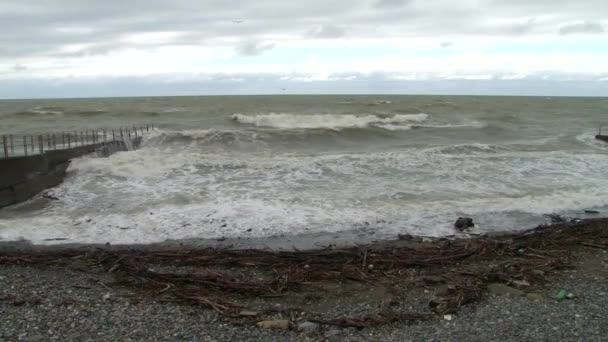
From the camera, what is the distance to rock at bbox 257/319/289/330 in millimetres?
4824

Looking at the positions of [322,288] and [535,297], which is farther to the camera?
[322,288]

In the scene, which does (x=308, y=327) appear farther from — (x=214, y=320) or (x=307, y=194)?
(x=307, y=194)

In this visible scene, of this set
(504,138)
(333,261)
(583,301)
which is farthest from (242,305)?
(504,138)

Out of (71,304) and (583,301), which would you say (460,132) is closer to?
(583,301)

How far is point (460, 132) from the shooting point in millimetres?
28469

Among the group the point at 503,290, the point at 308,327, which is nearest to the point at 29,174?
the point at 308,327

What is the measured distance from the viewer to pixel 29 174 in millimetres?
11758

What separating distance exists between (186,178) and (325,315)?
922cm

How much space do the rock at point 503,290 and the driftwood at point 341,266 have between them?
0.41 ft

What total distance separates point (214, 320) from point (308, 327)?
1044 millimetres

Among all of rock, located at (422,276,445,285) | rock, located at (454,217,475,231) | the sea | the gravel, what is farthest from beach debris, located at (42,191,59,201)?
rock, located at (454,217,475,231)

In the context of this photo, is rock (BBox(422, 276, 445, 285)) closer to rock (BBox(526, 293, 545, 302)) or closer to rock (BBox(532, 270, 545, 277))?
rock (BBox(526, 293, 545, 302))

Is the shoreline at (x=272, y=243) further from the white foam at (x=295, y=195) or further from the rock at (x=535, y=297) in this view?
the rock at (x=535, y=297)

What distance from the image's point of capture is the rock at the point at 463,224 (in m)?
8.79
